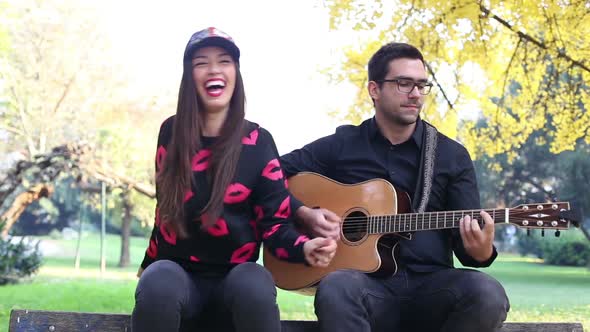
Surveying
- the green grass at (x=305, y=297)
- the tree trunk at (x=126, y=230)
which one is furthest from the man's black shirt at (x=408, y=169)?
the tree trunk at (x=126, y=230)

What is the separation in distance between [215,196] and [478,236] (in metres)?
1.04

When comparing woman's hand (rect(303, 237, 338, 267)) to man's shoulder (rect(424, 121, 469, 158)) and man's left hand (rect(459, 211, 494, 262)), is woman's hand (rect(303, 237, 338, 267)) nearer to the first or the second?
man's left hand (rect(459, 211, 494, 262))

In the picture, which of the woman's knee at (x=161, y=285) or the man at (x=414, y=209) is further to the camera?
the man at (x=414, y=209)

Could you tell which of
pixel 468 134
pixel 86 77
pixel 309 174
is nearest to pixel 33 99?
pixel 86 77

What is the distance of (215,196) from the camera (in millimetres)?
2889

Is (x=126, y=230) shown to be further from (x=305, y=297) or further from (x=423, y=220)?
(x=423, y=220)

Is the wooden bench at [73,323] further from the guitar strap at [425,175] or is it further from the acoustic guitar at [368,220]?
the guitar strap at [425,175]

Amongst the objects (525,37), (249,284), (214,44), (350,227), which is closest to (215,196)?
(249,284)

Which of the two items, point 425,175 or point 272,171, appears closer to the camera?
point 272,171

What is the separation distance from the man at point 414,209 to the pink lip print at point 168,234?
2.00ft

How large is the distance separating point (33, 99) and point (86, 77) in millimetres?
1878

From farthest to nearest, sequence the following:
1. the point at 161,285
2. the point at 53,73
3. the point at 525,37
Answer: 1. the point at 53,73
2. the point at 525,37
3. the point at 161,285

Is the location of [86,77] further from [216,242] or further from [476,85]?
[216,242]

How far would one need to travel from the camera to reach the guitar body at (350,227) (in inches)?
125
